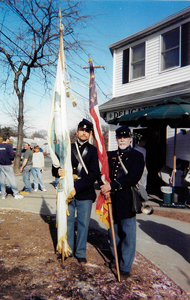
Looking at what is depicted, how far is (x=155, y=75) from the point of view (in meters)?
11.3

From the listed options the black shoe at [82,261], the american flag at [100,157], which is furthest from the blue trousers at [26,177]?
the american flag at [100,157]

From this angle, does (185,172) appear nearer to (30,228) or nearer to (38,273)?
(30,228)

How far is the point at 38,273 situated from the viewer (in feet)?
10.6

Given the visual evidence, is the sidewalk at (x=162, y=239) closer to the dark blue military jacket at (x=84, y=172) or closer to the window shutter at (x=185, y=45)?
the dark blue military jacket at (x=84, y=172)

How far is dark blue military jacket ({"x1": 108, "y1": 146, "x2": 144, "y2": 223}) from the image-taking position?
3238 millimetres

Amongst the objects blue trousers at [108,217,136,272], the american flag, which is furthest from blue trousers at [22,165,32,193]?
blue trousers at [108,217,136,272]

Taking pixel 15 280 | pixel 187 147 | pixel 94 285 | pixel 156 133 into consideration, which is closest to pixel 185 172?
pixel 187 147

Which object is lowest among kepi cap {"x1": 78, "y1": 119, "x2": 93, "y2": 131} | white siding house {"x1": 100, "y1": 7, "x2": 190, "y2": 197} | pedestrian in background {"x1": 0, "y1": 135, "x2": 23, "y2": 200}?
pedestrian in background {"x1": 0, "y1": 135, "x2": 23, "y2": 200}

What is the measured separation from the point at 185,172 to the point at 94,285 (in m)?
5.31

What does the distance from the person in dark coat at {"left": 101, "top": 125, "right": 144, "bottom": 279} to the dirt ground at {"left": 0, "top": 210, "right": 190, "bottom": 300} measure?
0.87 ft

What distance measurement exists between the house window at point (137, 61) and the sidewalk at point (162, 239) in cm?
748

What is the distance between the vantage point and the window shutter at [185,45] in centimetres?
998

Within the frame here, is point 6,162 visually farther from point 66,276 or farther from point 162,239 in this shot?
point 66,276

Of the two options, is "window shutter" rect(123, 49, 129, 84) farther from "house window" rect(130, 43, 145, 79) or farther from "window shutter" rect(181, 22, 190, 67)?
"window shutter" rect(181, 22, 190, 67)
